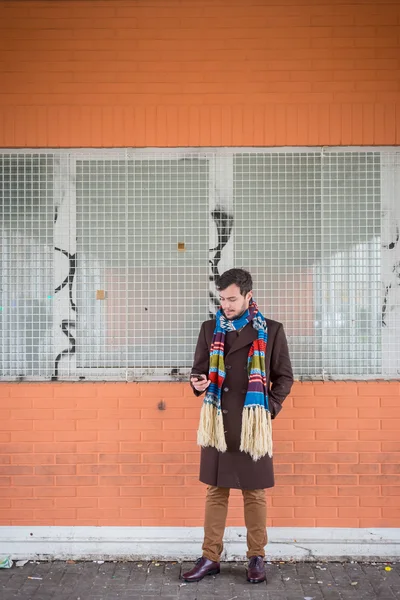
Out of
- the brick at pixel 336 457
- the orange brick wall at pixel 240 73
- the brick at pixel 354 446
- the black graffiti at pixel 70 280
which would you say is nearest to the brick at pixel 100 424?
the black graffiti at pixel 70 280

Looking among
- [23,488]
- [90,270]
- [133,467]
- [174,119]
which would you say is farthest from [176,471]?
[174,119]

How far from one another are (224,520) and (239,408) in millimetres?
819

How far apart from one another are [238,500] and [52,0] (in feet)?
13.6

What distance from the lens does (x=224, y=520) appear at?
13.7ft

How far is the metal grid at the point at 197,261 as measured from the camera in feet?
15.4

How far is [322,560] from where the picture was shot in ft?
14.8

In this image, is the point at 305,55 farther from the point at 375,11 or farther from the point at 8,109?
the point at 8,109

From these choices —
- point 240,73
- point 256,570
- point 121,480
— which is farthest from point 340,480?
point 240,73

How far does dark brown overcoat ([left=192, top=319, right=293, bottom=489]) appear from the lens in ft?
13.2

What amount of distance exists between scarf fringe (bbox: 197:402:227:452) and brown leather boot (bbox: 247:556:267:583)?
85 cm

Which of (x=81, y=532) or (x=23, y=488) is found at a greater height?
(x=23, y=488)

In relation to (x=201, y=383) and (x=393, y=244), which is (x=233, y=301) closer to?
(x=201, y=383)

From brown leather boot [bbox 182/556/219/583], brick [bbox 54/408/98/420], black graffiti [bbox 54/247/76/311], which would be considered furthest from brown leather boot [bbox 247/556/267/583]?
black graffiti [bbox 54/247/76/311]

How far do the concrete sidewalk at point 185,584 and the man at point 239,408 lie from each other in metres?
0.13
